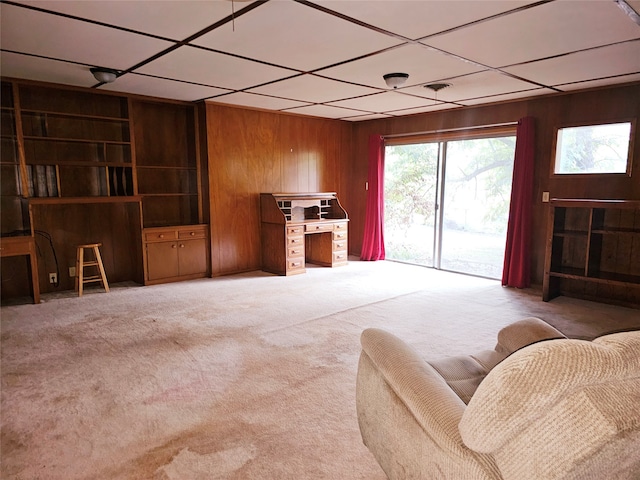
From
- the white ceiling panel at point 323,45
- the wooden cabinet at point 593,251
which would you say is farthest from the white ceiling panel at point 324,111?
the wooden cabinet at point 593,251

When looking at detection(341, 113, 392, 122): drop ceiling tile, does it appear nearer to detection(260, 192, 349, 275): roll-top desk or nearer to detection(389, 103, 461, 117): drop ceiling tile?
detection(389, 103, 461, 117): drop ceiling tile

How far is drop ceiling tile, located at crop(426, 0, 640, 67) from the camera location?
2.42 metres

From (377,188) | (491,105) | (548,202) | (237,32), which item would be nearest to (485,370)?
(237,32)

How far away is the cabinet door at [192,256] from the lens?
17.9 feet

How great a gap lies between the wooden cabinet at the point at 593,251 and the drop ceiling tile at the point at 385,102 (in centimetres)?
205

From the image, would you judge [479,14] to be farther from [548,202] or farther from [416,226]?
[416,226]

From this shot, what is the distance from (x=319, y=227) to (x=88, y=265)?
10.0ft

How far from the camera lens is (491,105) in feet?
17.7

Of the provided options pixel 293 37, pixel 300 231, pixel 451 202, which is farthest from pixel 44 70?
pixel 451 202

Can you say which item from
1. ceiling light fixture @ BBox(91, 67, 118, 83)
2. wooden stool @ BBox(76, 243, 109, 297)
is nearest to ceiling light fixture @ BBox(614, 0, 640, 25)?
ceiling light fixture @ BBox(91, 67, 118, 83)

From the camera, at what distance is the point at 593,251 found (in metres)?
4.46

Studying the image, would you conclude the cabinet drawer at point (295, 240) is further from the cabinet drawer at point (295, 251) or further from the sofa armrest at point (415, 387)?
the sofa armrest at point (415, 387)

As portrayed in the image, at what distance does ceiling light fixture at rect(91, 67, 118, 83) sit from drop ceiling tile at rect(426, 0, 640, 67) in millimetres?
2814

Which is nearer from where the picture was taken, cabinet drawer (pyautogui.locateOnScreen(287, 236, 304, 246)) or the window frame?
the window frame
